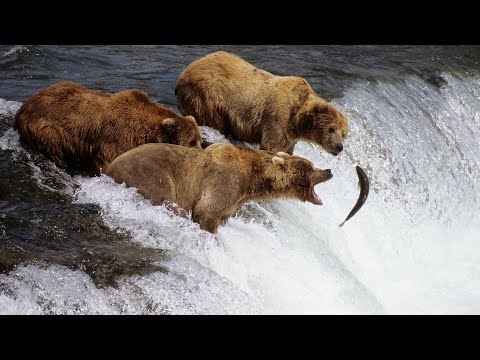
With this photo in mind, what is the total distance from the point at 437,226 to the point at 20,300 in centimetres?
598

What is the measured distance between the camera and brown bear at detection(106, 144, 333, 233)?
18.8 feet

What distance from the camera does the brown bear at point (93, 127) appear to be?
253 inches

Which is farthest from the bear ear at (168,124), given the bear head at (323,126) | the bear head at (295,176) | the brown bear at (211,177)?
the bear head at (323,126)

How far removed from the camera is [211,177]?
231 inches

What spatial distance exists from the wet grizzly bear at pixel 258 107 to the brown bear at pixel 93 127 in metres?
1.17

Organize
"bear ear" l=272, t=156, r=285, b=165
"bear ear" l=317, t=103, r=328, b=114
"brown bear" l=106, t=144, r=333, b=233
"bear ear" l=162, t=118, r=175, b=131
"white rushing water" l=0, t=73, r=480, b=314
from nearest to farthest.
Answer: "white rushing water" l=0, t=73, r=480, b=314, "brown bear" l=106, t=144, r=333, b=233, "bear ear" l=272, t=156, r=285, b=165, "bear ear" l=162, t=118, r=175, b=131, "bear ear" l=317, t=103, r=328, b=114

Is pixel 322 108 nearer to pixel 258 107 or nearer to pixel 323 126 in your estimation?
pixel 323 126

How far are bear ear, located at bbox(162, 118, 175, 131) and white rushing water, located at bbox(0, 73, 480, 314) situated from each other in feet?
2.37

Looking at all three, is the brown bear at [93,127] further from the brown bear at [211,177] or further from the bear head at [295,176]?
the bear head at [295,176]

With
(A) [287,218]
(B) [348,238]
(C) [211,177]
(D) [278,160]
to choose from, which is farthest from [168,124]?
(B) [348,238]

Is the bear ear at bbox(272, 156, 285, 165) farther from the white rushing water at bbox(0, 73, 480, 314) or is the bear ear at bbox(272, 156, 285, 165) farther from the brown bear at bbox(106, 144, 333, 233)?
the white rushing water at bbox(0, 73, 480, 314)

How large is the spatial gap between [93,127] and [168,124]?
59 cm

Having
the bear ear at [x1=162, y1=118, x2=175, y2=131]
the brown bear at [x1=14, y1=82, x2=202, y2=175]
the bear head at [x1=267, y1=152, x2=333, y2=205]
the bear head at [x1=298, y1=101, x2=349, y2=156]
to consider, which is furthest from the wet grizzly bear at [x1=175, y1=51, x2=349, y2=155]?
the bear head at [x1=267, y1=152, x2=333, y2=205]

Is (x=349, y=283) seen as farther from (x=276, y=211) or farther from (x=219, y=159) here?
(x=219, y=159)
